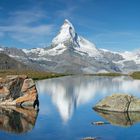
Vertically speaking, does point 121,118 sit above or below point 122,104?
below

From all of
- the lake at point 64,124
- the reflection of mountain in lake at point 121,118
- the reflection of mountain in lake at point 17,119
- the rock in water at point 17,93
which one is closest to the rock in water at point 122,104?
the reflection of mountain in lake at point 121,118

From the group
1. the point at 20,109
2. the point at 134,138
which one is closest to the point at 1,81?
the point at 20,109

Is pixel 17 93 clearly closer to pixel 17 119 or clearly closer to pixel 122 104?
pixel 17 119

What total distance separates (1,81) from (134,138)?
Answer: 127ft

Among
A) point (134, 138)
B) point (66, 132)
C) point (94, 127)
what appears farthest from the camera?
point (94, 127)

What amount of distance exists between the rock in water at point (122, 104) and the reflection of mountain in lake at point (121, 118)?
6.88 feet

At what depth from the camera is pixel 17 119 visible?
208 feet

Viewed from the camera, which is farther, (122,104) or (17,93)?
(17,93)

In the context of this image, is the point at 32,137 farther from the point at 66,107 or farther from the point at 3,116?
the point at 66,107

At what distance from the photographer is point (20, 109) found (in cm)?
7406

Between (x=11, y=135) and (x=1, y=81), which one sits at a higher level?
(x=1, y=81)

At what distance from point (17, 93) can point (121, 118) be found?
23.9m

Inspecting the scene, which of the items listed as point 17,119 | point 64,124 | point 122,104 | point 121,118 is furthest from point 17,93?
point 121,118

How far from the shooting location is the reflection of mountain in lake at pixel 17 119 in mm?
56213
